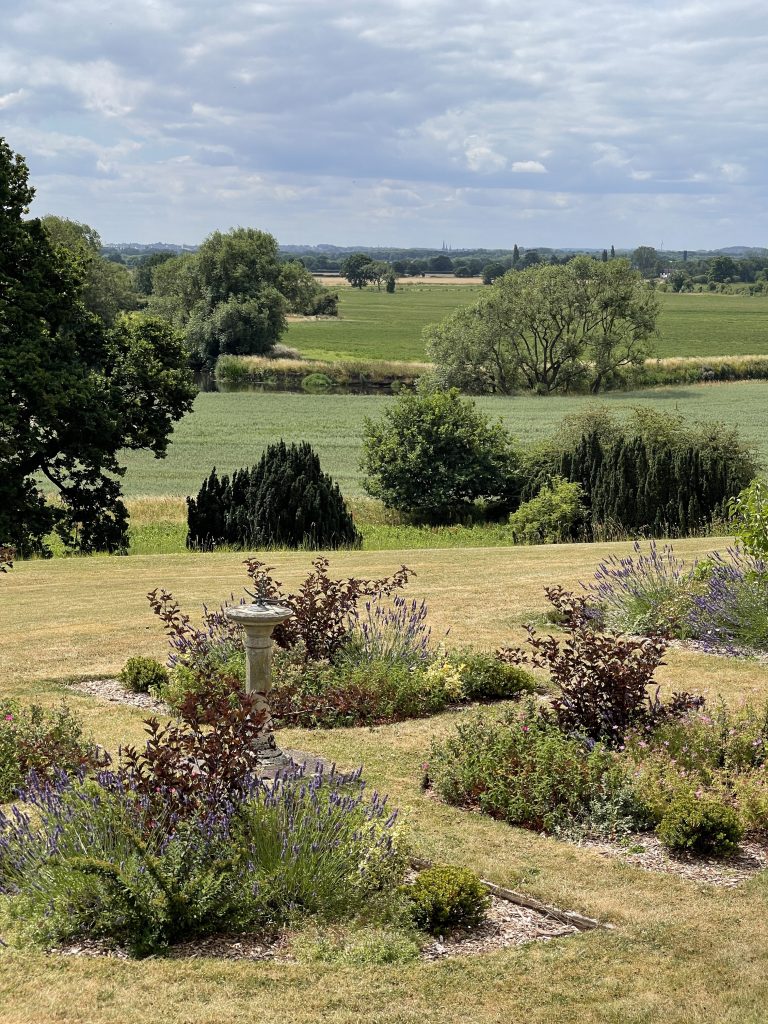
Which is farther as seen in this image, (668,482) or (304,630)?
(668,482)

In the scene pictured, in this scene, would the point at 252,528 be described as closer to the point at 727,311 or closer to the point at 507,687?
the point at 507,687

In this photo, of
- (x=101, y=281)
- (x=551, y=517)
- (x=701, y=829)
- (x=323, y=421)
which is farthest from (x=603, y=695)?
(x=101, y=281)

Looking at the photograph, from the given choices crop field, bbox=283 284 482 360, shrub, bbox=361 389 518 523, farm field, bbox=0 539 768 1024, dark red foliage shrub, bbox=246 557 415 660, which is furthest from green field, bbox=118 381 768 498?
farm field, bbox=0 539 768 1024

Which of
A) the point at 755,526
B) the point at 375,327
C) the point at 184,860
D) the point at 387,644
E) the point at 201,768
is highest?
the point at 375,327

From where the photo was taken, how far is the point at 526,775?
7879 mm

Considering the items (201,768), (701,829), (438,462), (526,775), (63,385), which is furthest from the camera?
(438,462)

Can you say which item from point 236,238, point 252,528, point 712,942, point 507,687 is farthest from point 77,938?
point 236,238

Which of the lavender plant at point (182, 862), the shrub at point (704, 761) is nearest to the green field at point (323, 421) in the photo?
the shrub at point (704, 761)

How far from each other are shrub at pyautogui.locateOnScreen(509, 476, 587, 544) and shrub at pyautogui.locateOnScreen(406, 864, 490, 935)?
73.5 ft

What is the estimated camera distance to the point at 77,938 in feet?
19.2

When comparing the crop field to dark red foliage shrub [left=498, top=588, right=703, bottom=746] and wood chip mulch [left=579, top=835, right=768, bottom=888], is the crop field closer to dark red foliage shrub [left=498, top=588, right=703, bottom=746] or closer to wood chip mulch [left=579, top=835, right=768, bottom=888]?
dark red foliage shrub [left=498, top=588, right=703, bottom=746]

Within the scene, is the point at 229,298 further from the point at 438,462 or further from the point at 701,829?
the point at 701,829

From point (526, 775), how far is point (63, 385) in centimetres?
1829

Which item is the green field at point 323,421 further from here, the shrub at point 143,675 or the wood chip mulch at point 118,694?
the shrub at point 143,675
